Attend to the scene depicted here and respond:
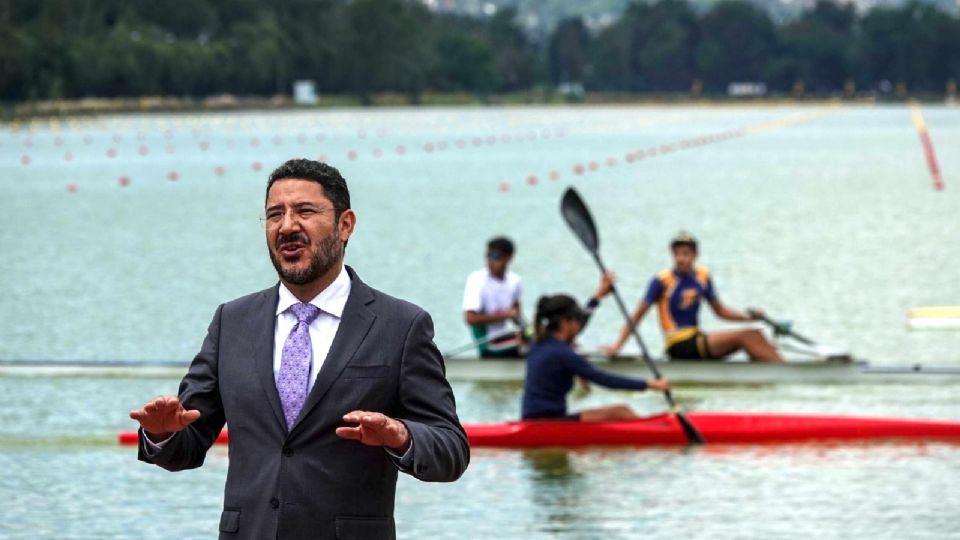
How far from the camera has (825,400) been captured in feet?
56.5

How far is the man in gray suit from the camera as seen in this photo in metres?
5.32

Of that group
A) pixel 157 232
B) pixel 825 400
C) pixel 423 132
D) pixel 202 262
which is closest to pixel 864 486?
pixel 825 400

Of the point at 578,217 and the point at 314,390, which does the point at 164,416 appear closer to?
the point at 314,390

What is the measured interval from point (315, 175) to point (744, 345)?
12.4 metres

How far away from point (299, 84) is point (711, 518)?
589 feet

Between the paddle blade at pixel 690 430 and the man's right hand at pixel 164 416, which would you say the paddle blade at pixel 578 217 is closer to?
the paddle blade at pixel 690 430

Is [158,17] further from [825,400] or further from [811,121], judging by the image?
[825,400]

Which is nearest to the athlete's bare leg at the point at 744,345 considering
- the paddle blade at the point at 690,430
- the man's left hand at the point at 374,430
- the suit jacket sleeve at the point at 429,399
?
the paddle blade at the point at 690,430

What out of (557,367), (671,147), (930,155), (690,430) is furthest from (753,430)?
(671,147)

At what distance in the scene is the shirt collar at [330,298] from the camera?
540 centimetres

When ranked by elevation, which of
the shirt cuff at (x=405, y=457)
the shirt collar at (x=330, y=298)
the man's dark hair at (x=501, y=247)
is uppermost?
the shirt collar at (x=330, y=298)

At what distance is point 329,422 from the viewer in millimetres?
5324

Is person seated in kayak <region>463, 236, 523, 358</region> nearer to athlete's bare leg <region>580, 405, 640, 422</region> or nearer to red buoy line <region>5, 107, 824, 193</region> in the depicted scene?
athlete's bare leg <region>580, 405, 640, 422</region>

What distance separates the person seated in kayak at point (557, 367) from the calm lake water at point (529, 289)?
1.20 feet
